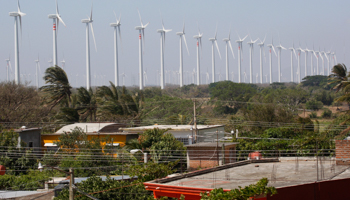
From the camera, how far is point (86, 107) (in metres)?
51.6

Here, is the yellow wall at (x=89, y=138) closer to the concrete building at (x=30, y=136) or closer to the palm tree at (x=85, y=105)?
the concrete building at (x=30, y=136)

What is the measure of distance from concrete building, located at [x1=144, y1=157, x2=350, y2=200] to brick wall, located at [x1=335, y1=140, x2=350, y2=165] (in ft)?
0.93

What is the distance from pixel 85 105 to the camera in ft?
171

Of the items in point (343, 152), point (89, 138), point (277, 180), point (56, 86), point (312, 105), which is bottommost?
point (89, 138)

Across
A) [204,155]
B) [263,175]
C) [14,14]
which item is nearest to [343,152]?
[263,175]

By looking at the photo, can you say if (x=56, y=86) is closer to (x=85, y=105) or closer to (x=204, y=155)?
(x=85, y=105)

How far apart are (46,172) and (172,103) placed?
40936 mm

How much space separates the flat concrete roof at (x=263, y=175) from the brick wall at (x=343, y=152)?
276 millimetres

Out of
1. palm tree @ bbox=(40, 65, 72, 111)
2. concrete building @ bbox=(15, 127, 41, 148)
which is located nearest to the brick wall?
concrete building @ bbox=(15, 127, 41, 148)

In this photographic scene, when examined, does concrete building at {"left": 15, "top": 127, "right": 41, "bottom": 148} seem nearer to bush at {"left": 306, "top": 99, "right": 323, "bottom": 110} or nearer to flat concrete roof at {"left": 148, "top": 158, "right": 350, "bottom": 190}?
flat concrete roof at {"left": 148, "top": 158, "right": 350, "bottom": 190}

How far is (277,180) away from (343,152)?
4.11 m

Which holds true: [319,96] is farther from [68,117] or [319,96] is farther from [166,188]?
[166,188]

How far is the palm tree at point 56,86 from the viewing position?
173 feet

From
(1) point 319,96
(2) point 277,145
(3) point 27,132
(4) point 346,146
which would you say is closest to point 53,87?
(3) point 27,132
